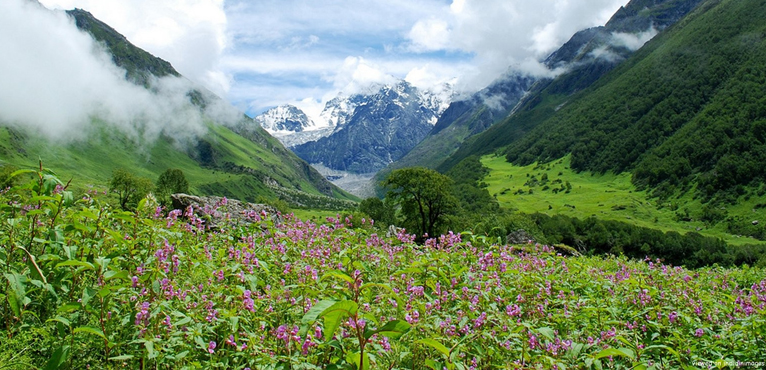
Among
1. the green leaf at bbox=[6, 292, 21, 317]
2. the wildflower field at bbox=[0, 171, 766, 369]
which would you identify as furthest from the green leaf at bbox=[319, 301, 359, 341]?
the green leaf at bbox=[6, 292, 21, 317]

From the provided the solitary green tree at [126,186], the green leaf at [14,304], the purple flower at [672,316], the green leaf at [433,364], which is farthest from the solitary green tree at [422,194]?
the solitary green tree at [126,186]

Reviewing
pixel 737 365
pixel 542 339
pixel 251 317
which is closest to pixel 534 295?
pixel 542 339

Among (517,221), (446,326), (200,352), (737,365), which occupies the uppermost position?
(200,352)

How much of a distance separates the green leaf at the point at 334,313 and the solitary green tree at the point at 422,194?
204ft

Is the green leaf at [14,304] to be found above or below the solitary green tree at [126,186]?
below

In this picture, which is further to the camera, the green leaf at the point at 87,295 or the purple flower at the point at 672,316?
the purple flower at the point at 672,316

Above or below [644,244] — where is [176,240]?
above

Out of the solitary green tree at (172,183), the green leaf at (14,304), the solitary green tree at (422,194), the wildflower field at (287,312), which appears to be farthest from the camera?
the solitary green tree at (172,183)

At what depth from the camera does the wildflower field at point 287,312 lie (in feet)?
14.4

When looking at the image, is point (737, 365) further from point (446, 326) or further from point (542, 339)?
point (446, 326)

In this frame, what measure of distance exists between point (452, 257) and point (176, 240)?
5891 mm

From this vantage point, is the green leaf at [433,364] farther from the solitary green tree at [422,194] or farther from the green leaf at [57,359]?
A: the solitary green tree at [422,194]

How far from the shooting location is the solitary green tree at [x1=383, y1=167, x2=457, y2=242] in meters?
67.4

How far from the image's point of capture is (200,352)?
485cm
